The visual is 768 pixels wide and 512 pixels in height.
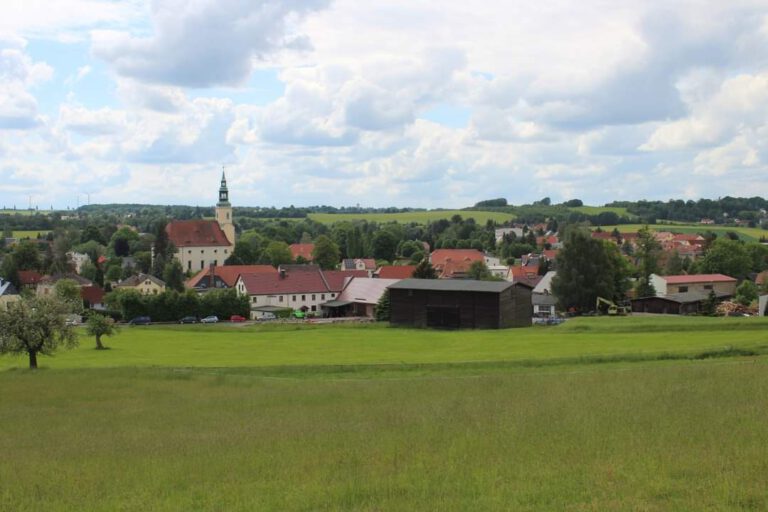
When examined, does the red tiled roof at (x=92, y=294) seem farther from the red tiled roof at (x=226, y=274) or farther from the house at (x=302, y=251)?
the house at (x=302, y=251)

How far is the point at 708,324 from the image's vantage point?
55938 mm

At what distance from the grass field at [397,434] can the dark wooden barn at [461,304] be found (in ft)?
96.8

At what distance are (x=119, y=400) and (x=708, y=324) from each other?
131 ft

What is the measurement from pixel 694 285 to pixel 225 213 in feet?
300

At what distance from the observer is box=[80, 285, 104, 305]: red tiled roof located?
10631cm

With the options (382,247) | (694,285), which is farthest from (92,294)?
(382,247)

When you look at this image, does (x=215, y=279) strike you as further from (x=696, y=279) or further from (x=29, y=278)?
(x=696, y=279)

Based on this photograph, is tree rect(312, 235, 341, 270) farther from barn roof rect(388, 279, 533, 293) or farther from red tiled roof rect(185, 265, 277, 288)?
barn roof rect(388, 279, 533, 293)

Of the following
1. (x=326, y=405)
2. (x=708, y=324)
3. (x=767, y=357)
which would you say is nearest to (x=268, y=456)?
(x=326, y=405)

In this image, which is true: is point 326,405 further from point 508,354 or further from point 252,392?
point 508,354

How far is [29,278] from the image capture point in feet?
414

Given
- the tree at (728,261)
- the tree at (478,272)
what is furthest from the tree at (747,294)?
the tree at (478,272)

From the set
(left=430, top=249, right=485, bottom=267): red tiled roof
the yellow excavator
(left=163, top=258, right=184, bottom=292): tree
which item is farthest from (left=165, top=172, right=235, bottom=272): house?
the yellow excavator

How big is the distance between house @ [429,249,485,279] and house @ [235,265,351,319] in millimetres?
25327
